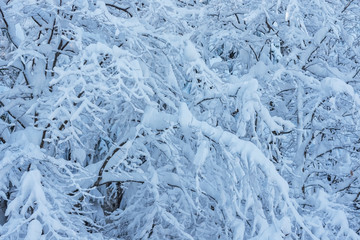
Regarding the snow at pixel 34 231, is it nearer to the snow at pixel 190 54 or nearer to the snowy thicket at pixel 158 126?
the snowy thicket at pixel 158 126

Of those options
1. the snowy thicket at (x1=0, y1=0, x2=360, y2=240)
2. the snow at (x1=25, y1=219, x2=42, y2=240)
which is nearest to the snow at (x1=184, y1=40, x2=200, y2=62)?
the snowy thicket at (x1=0, y1=0, x2=360, y2=240)

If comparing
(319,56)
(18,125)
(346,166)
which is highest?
(319,56)

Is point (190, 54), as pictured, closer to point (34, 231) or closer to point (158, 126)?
point (158, 126)

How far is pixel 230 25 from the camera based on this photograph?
6.20m

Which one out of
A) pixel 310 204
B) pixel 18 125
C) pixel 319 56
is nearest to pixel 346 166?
pixel 310 204

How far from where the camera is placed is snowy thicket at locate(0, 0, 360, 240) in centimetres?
322

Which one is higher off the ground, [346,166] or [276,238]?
[276,238]

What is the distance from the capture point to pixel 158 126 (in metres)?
3.84

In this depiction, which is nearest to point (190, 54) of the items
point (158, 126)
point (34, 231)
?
point (158, 126)

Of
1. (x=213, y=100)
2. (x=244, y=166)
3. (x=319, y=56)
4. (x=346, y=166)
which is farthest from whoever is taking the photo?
(x=319, y=56)

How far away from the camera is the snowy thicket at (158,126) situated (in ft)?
10.6

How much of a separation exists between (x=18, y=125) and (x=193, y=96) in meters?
2.12

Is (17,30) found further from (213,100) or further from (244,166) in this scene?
(244,166)

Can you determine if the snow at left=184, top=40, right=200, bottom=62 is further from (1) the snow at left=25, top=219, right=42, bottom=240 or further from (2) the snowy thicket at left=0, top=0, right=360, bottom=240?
(1) the snow at left=25, top=219, right=42, bottom=240
